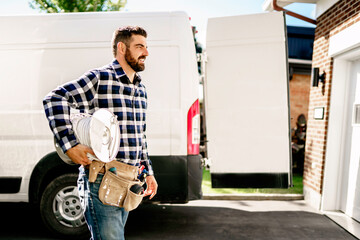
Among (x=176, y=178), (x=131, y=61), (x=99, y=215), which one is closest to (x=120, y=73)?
(x=131, y=61)

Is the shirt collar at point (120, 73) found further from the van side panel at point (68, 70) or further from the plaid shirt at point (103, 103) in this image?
the van side panel at point (68, 70)

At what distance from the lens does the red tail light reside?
353 centimetres

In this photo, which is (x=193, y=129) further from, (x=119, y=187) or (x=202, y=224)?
(x=119, y=187)

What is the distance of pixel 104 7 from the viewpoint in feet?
37.6

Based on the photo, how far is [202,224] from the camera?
4.19m

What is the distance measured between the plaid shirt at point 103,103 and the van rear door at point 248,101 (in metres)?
2.23

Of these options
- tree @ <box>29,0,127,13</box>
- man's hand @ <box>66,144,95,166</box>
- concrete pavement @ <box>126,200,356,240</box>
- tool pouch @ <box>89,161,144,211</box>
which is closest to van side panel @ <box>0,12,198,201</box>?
concrete pavement @ <box>126,200,356,240</box>

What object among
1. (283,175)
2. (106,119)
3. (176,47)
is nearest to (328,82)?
(283,175)

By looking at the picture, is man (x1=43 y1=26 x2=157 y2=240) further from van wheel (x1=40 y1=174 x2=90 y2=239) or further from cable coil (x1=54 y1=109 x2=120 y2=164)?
van wheel (x1=40 y1=174 x2=90 y2=239)

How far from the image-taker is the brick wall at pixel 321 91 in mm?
4506

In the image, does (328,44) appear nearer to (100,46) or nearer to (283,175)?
(283,175)

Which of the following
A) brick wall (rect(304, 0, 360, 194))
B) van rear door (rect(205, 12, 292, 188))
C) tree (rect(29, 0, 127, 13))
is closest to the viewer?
van rear door (rect(205, 12, 292, 188))

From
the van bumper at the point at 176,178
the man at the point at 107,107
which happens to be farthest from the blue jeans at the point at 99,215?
the van bumper at the point at 176,178

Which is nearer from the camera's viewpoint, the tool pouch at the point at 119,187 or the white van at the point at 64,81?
the tool pouch at the point at 119,187
